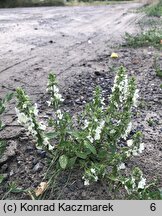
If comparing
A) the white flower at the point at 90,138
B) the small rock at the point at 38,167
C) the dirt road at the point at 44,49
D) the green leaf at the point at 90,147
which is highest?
the white flower at the point at 90,138

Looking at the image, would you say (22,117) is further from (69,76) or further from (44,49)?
(44,49)

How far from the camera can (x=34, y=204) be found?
2396mm

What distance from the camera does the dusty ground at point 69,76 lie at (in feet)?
9.35

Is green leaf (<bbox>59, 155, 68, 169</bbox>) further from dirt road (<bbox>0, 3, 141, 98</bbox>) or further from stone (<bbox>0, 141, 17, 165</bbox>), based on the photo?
dirt road (<bbox>0, 3, 141, 98</bbox>)

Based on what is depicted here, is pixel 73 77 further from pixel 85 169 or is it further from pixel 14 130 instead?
pixel 85 169

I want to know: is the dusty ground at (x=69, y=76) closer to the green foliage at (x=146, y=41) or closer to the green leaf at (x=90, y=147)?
the green leaf at (x=90, y=147)

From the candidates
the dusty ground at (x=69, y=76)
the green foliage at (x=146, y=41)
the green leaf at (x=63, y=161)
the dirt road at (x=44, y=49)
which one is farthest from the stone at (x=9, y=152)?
the green foliage at (x=146, y=41)

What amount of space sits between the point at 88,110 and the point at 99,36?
654 cm

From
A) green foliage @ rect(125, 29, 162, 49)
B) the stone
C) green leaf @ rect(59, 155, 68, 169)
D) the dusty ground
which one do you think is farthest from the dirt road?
green leaf @ rect(59, 155, 68, 169)

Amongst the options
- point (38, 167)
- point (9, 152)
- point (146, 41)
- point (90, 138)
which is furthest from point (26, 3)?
point (90, 138)

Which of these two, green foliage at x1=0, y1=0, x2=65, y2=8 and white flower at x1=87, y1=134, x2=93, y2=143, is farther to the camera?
green foliage at x1=0, y1=0, x2=65, y2=8

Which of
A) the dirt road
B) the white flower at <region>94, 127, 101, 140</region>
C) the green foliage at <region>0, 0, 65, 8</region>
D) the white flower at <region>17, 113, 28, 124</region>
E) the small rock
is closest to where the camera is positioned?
the white flower at <region>17, 113, 28, 124</region>

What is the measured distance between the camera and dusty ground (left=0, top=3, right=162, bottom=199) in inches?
112

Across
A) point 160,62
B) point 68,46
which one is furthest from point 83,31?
point 160,62
